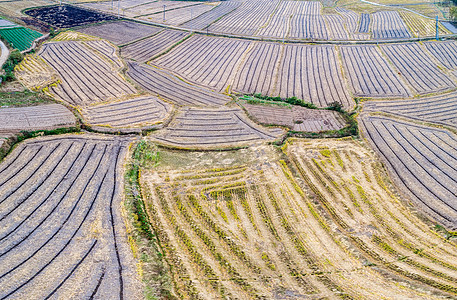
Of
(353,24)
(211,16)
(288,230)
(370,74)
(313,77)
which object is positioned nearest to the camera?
(288,230)

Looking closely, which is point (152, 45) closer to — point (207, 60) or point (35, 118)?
point (207, 60)

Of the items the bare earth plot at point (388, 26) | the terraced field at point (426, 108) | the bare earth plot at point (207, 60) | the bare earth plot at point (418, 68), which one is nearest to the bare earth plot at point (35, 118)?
the bare earth plot at point (207, 60)

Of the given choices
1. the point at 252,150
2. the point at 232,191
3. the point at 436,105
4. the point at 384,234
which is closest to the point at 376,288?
the point at 384,234

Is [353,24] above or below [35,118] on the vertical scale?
above

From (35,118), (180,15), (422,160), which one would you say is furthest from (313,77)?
(180,15)

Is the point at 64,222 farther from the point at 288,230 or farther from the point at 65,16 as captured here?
the point at 65,16

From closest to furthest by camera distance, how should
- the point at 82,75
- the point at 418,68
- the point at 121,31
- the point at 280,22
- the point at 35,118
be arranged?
the point at 35,118 → the point at 82,75 → the point at 418,68 → the point at 121,31 → the point at 280,22

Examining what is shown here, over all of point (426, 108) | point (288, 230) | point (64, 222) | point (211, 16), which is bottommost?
point (288, 230)

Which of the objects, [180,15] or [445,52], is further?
[180,15]
